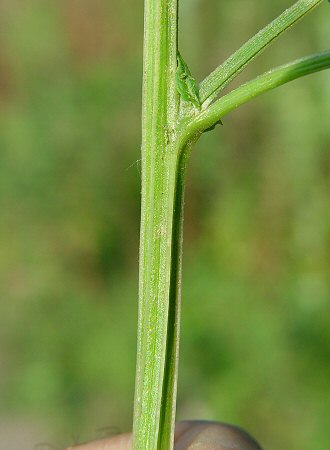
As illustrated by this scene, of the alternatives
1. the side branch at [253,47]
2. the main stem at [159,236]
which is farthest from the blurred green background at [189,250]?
the side branch at [253,47]

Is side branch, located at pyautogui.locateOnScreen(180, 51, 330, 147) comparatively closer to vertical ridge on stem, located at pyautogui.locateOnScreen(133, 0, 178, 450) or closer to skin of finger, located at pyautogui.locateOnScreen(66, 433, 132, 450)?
vertical ridge on stem, located at pyautogui.locateOnScreen(133, 0, 178, 450)

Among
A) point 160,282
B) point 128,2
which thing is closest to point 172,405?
point 160,282

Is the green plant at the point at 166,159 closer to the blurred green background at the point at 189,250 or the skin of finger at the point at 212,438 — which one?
the skin of finger at the point at 212,438

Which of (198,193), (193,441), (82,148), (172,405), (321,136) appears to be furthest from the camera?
(82,148)

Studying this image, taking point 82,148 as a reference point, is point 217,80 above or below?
below

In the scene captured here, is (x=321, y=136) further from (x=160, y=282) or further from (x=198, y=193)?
(x=160, y=282)

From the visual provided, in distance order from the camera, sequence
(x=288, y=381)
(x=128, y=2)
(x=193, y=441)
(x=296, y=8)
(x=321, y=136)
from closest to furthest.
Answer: (x=296, y=8) < (x=193, y=441) < (x=288, y=381) < (x=321, y=136) < (x=128, y=2)

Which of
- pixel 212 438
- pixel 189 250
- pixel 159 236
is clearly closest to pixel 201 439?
pixel 212 438
